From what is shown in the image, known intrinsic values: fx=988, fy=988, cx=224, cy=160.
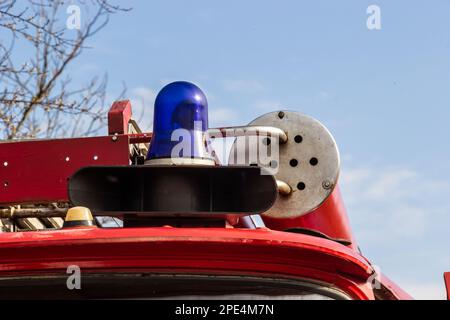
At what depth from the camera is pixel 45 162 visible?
12.1 feet

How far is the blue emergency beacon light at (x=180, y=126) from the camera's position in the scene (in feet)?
9.27

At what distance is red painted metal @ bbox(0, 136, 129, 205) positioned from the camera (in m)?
3.64

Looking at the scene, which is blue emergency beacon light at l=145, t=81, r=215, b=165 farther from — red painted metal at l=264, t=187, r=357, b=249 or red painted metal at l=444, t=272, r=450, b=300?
red painted metal at l=264, t=187, r=357, b=249

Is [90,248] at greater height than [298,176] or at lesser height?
lesser

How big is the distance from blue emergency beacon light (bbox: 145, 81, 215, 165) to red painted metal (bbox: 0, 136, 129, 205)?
2.32 ft

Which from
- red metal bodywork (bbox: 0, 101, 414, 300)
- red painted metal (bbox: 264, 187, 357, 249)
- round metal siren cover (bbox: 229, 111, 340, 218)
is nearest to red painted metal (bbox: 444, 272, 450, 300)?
red metal bodywork (bbox: 0, 101, 414, 300)

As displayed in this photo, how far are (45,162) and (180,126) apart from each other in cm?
94

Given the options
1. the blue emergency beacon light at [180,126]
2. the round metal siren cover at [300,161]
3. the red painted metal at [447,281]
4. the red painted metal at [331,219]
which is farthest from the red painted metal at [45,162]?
the red painted metal at [447,281]

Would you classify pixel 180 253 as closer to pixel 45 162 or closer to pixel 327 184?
pixel 327 184
